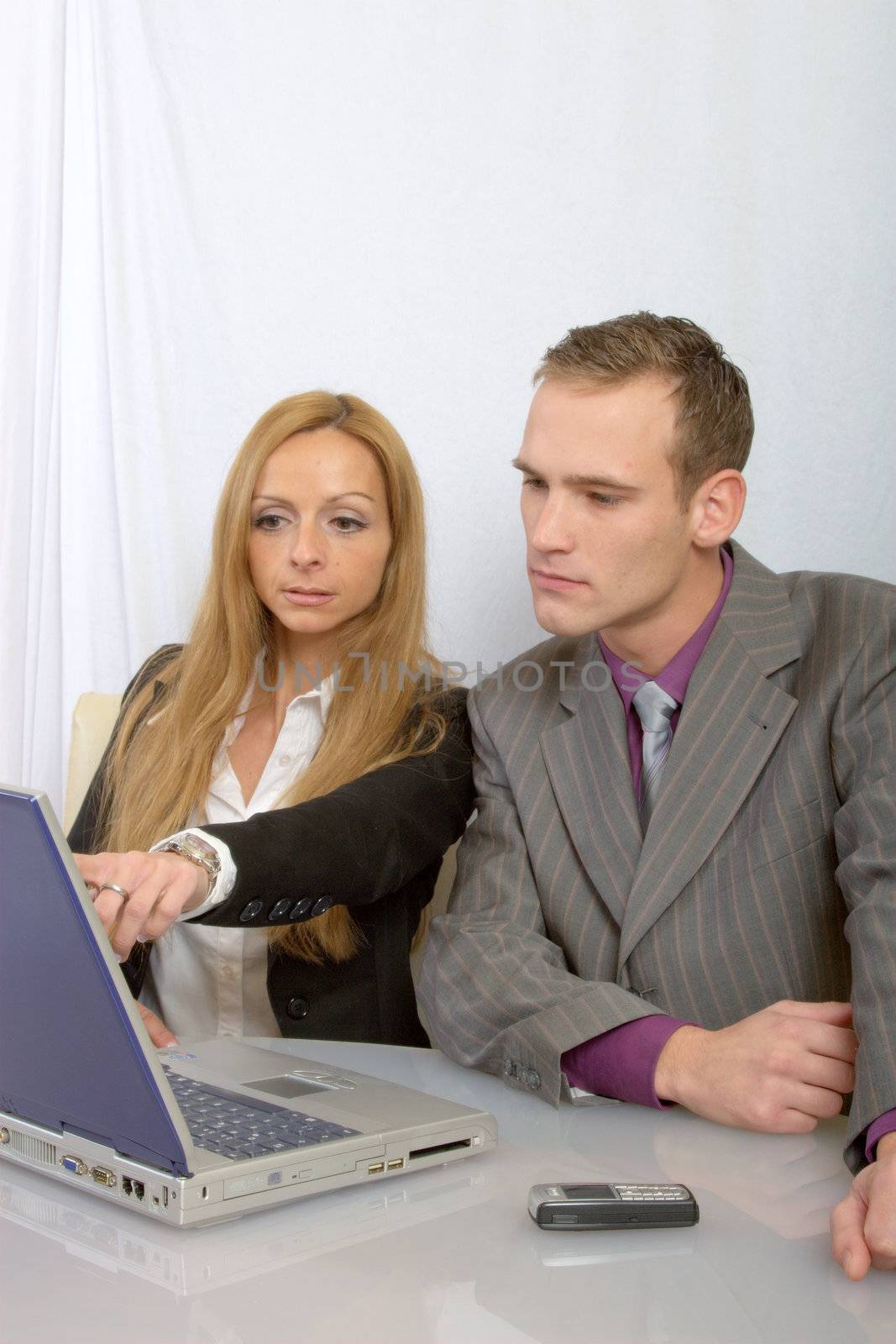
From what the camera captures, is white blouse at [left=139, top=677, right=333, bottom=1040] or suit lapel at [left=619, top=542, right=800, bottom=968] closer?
suit lapel at [left=619, top=542, right=800, bottom=968]

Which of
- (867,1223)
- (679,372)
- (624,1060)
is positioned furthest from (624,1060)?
(679,372)

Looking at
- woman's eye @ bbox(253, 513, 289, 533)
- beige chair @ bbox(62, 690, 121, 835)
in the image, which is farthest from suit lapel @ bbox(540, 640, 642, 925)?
beige chair @ bbox(62, 690, 121, 835)

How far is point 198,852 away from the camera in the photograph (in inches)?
53.6

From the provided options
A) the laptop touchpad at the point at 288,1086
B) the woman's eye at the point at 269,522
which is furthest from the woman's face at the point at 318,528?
the laptop touchpad at the point at 288,1086

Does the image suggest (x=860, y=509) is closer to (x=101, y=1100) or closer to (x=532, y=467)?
(x=532, y=467)

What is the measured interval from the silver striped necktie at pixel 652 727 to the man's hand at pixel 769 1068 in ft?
1.51

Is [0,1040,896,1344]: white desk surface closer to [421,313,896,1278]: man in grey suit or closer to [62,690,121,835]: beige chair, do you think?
[421,313,896,1278]: man in grey suit

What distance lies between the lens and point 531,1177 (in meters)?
1.06

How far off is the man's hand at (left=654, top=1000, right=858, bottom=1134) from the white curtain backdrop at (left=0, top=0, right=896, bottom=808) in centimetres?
128

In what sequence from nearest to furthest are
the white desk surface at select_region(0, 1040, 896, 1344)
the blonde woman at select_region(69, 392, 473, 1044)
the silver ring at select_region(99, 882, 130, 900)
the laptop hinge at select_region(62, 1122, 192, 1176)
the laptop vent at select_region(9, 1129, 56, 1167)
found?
the white desk surface at select_region(0, 1040, 896, 1344) < the laptop hinge at select_region(62, 1122, 192, 1176) < the laptop vent at select_region(9, 1129, 56, 1167) < the silver ring at select_region(99, 882, 130, 900) < the blonde woman at select_region(69, 392, 473, 1044)

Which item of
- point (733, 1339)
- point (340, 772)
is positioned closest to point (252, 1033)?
point (340, 772)

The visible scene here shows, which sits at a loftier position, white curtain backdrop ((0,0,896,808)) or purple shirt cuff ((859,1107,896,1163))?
white curtain backdrop ((0,0,896,808))

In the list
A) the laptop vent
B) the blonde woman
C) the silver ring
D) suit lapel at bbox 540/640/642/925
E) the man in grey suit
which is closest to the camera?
the laptop vent

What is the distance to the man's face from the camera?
1.65 metres
